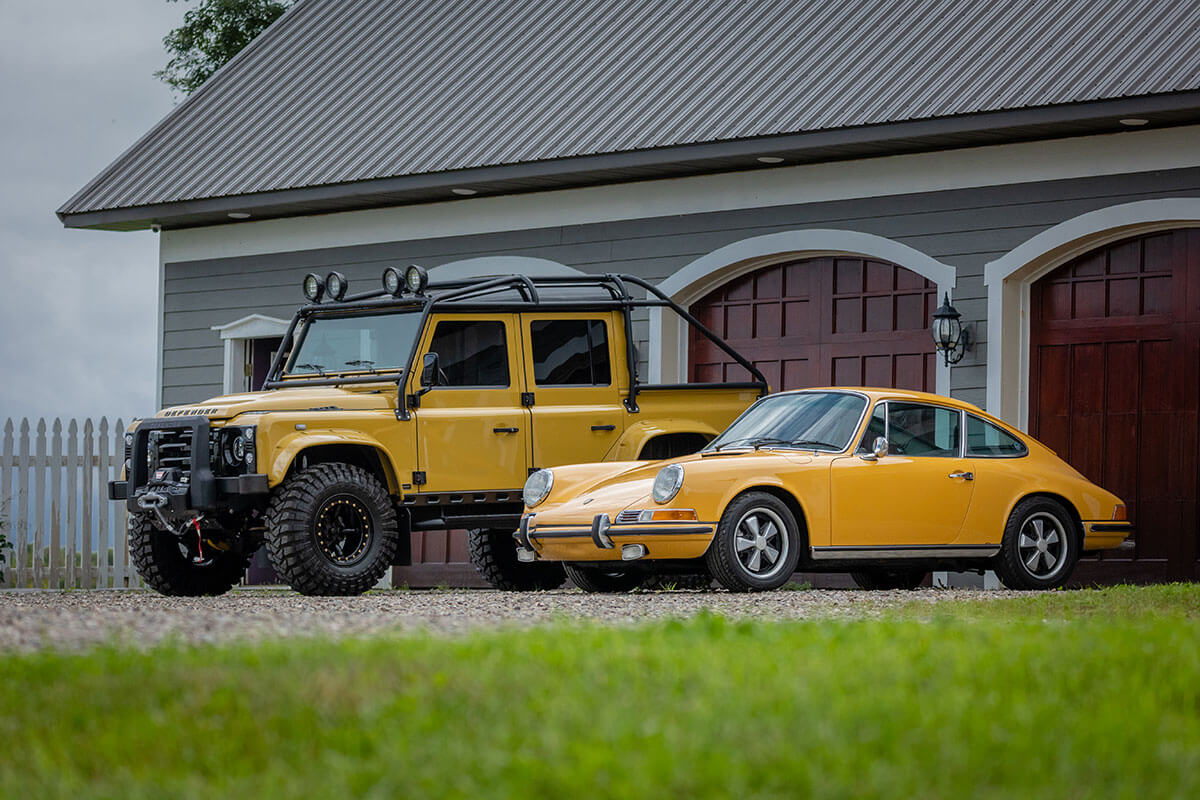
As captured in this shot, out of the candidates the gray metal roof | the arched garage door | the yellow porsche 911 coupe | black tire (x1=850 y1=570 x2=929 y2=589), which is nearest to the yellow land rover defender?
the yellow porsche 911 coupe

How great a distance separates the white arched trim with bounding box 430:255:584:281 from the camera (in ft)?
54.5

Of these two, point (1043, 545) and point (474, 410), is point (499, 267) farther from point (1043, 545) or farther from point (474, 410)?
point (1043, 545)

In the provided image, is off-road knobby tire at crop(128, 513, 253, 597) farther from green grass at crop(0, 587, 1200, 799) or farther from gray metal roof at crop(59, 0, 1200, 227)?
green grass at crop(0, 587, 1200, 799)

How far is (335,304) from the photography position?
12.9m

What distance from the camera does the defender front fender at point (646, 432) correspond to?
12.4 meters

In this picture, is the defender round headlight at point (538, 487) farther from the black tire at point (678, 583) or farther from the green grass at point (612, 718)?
the green grass at point (612, 718)

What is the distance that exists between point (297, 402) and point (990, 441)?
4725mm

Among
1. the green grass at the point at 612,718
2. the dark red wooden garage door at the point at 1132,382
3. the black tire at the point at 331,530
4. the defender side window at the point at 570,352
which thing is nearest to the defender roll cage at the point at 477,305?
the defender side window at the point at 570,352

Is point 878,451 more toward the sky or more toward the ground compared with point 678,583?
more toward the sky

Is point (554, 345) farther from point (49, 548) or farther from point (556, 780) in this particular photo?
point (556, 780)

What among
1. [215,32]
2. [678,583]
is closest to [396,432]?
[678,583]

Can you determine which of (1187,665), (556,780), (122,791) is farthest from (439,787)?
(1187,665)

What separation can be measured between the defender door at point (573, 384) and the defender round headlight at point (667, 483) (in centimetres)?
195

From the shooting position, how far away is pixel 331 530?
1122 centimetres
